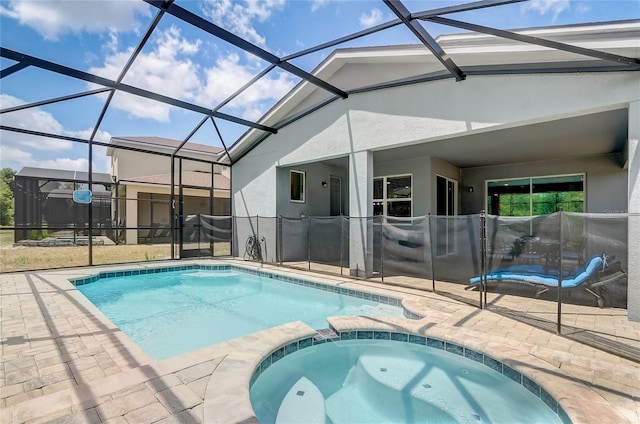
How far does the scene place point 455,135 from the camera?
5.85 meters

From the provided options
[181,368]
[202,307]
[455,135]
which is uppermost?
[455,135]

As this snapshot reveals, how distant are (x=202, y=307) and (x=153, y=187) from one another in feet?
33.6

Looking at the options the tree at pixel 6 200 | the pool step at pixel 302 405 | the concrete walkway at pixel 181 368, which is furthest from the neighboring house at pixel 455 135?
the tree at pixel 6 200

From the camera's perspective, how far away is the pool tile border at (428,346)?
2559mm

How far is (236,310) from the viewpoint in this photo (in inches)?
234

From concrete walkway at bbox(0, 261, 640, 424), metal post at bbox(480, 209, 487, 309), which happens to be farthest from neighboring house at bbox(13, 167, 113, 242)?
metal post at bbox(480, 209, 487, 309)

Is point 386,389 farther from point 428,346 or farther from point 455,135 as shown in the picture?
point 455,135

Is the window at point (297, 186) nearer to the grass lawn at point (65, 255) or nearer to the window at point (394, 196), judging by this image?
the window at point (394, 196)

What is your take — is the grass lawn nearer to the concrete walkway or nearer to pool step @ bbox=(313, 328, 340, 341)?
the concrete walkway

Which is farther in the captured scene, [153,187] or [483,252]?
[153,187]

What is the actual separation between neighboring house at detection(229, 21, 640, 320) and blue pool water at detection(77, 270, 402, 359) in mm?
1684

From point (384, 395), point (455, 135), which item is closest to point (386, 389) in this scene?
point (384, 395)

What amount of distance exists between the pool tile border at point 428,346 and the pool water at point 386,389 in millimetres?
43

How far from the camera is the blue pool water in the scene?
184 inches
